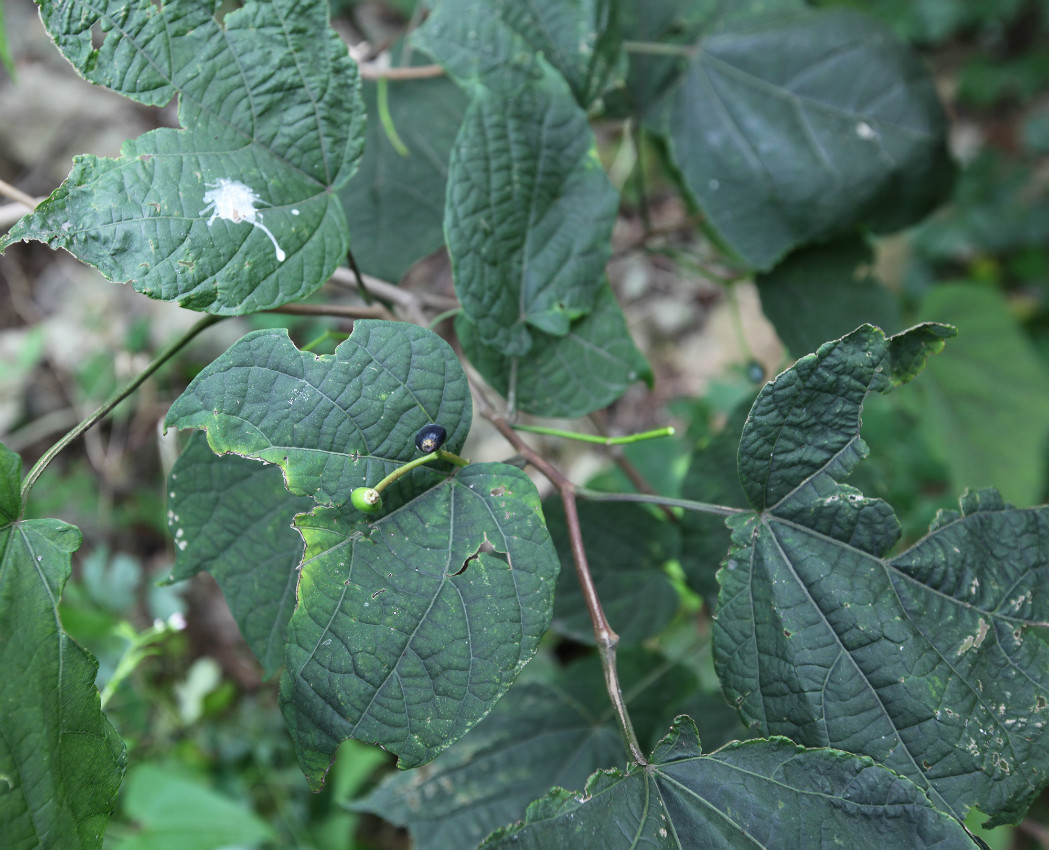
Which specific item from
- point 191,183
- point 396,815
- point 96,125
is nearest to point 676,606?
point 396,815

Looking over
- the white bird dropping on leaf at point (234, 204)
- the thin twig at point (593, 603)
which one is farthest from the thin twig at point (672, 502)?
the white bird dropping on leaf at point (234, 204)

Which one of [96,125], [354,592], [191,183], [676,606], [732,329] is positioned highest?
[191,183]

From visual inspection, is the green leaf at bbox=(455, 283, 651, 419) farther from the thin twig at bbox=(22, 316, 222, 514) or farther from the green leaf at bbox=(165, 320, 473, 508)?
the thin twig at bbox=(22, 316, 222, 514)

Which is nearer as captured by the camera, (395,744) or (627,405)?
(395,744)

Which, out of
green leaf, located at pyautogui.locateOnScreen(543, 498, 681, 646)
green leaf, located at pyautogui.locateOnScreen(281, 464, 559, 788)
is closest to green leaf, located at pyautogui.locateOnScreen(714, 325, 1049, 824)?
green leaf, located at pyautogui.locateOnScreen(281, 464, 559, 788)

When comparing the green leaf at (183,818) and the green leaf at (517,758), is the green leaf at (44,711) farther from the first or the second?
the green leaf at (183,818)

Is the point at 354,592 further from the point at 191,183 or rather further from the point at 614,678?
the point at 191,183
